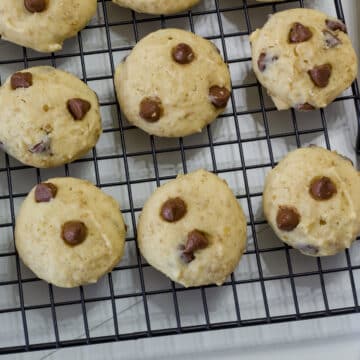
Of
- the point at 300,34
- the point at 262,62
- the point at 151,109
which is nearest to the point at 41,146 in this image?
the point at 151,109

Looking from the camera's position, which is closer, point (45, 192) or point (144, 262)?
point (45, 192)

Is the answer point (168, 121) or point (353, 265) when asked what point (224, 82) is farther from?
point (353, 265)

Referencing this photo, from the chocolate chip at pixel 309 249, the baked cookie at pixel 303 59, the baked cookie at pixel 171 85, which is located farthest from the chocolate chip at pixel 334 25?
the chocolate chip at pixel 309 249

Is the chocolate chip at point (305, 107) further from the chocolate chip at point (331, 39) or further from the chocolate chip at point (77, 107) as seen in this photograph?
the chocolate chip at point (77, 107)

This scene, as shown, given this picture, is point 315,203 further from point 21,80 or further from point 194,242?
point 21,80

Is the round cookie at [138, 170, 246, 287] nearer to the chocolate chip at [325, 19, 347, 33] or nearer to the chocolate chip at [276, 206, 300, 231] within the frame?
the chocolate chip at [276, 206, 300, 231]
